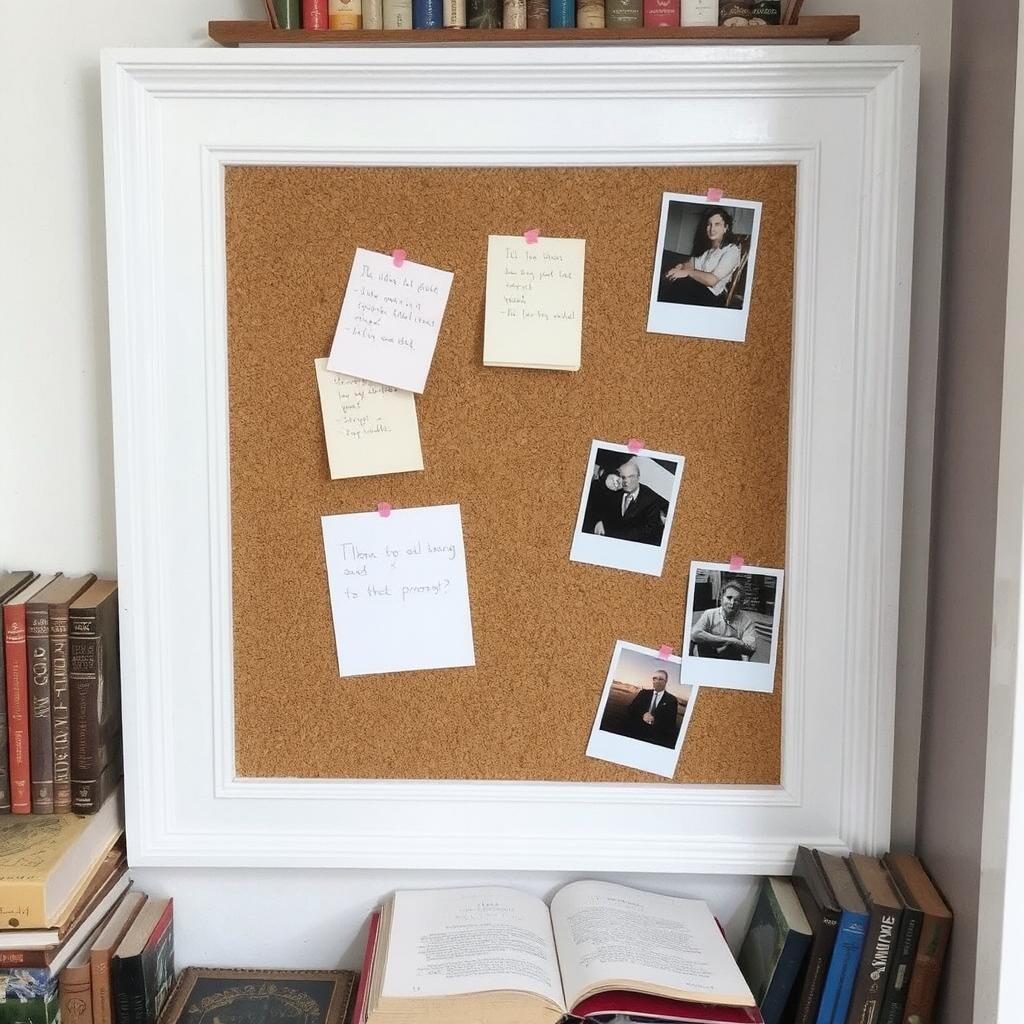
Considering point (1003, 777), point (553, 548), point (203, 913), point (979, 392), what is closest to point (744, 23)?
point (979, 392)

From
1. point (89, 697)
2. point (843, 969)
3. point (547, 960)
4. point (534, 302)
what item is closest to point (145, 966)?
point (89, 697)

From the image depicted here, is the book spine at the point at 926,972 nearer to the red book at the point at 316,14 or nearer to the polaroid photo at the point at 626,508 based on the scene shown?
the polaroid photo at the point at 626,508

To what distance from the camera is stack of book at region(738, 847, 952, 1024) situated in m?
1.01

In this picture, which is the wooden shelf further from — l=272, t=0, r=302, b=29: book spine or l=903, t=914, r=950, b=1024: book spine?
l=903, t=914, r=950, b=1024: book spine

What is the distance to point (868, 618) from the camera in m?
1.11

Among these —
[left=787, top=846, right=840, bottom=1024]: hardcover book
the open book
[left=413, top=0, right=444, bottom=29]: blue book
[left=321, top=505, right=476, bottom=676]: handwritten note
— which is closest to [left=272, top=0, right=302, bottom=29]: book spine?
[left=413, top=0, right=444, bottom=29]: blue book

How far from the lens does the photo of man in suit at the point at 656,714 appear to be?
1.13 meters

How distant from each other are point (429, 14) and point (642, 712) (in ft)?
2.78

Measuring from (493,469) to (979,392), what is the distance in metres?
0.54

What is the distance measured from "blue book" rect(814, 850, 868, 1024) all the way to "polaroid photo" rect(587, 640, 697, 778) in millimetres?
235

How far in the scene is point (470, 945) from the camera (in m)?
1.06

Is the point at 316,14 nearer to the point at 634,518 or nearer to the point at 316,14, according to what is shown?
the point at 316,14

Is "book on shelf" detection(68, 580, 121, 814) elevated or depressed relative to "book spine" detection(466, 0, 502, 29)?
depressed

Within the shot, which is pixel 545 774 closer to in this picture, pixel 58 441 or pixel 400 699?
pixel 400 699
